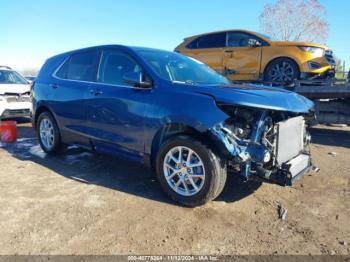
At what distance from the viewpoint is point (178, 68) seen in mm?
4398

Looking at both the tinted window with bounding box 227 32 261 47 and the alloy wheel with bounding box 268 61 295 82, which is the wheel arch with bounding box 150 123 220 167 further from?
the tinted window with bounding box 227 32 261 47

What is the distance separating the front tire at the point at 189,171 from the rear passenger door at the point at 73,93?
1655 millimetres

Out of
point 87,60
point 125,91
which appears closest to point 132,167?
point 125,91

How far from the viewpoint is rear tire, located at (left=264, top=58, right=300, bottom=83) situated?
300 inches

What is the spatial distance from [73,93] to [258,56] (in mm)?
4963

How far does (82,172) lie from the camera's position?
4840 millimetres

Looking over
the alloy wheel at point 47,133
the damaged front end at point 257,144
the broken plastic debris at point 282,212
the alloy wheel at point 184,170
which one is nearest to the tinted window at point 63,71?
the alloy wheel at point 47,133

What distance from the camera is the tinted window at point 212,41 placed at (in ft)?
29.0

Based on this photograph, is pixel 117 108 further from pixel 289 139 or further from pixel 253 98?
pixel 289 139

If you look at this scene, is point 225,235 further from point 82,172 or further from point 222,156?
point 82,172

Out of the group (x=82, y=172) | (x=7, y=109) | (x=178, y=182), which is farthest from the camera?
(x=7, y=109)

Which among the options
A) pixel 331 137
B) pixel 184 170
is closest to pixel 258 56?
pixel 331 137

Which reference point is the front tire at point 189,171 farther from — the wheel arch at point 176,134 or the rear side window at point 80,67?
the rear side window at point 80,67

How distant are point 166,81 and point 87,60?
179 centimetres
